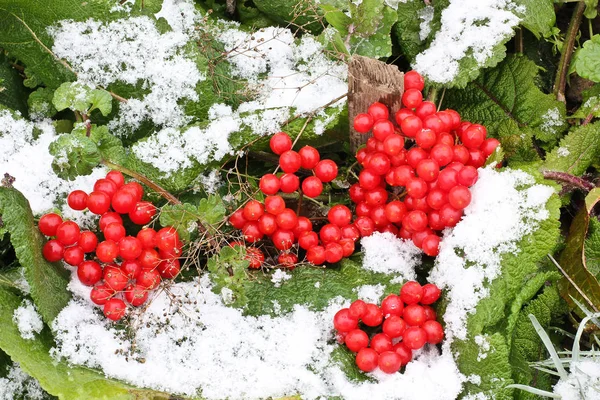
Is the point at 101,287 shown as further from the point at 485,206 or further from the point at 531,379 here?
the point at 531,379

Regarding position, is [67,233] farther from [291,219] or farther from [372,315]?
[372,315]

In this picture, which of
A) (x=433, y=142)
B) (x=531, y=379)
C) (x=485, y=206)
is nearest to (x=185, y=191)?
(x=433, y=142)

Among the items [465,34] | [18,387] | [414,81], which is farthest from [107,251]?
[465,34]

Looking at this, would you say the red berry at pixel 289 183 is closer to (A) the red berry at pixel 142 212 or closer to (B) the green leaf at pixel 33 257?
(A) the red berry at pixel 142 212

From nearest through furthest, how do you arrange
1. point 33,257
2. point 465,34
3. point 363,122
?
point 33,257
point 363,122
point 465,34

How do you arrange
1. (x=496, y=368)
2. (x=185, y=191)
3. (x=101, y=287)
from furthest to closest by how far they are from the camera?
(x=185, y=191) < (x=101, y=287) < (x=496, y=368)

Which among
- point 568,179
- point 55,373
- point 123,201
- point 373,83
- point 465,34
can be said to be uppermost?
point 465,34
